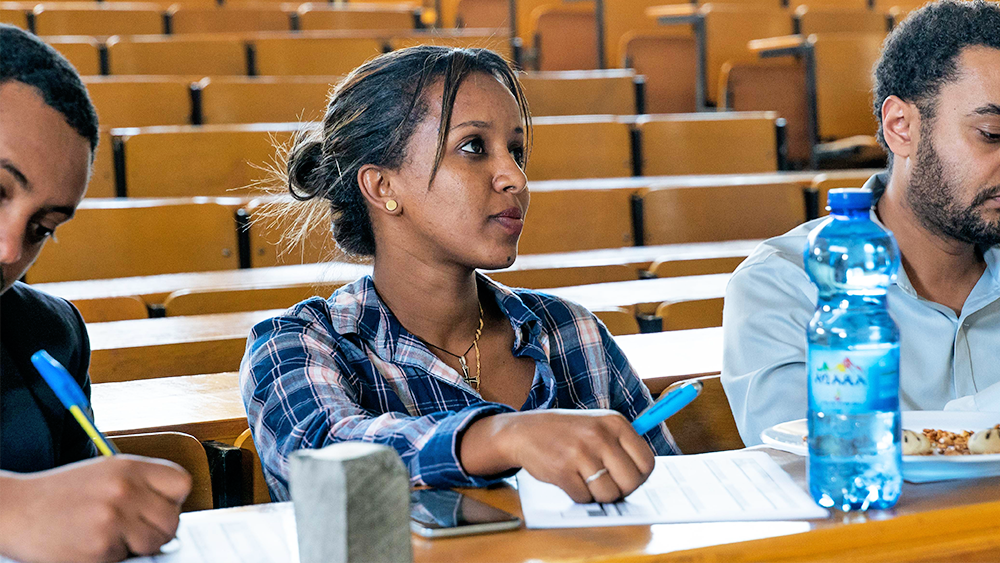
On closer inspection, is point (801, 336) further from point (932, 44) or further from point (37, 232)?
point (37, 232)

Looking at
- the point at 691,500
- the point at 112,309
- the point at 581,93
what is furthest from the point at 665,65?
the point at 691,500

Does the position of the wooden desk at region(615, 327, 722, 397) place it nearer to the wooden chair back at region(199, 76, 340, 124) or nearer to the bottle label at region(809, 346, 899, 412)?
the bottle label at region(809, 346, 899, 412)

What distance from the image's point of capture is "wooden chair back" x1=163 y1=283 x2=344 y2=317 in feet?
6.85

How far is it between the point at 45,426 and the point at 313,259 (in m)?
1.59

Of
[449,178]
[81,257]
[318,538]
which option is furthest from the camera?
[81,257]

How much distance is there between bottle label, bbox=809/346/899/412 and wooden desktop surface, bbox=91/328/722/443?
2.13 feet

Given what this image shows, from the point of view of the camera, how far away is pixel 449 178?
1.28 m

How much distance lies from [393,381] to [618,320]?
69cm

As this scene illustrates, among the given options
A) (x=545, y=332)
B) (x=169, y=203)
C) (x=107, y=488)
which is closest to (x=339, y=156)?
(x=545, y=332)

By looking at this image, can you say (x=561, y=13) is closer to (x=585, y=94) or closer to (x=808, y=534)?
(x=585, y=94)

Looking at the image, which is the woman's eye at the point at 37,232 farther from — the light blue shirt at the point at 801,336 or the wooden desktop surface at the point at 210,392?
the light blue shirt at the point at 801,336

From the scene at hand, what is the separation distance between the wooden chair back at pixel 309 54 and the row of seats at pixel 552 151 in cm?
90

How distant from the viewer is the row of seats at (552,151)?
9.94 feet

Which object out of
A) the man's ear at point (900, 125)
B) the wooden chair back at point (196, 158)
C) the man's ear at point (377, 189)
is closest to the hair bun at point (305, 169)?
the man's ear at point (377, 189)
